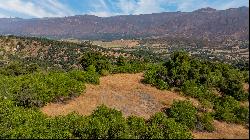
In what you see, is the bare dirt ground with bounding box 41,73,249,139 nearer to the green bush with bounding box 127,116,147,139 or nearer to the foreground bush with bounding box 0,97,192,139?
the foreground bush with bounding box 0,97,192,139

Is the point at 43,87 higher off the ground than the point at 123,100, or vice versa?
the point at 43,87

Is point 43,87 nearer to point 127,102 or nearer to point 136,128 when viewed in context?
point 127,102

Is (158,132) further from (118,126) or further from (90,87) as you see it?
(90,87)

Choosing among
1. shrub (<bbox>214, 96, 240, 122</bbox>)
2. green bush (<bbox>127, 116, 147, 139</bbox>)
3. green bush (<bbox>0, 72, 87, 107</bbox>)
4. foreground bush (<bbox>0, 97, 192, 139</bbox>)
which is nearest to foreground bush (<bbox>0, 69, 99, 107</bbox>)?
green bush (<bbox>0, 72, 87, 107</bbox>)

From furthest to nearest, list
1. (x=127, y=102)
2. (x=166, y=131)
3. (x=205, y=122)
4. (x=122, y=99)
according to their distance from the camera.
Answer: (x=122, y=99) → (x=127, y=102) → (x=205, y=122) → (x=166, y=131)

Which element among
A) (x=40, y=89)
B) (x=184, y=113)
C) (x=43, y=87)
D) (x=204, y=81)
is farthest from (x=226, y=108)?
(x=40, y=89)

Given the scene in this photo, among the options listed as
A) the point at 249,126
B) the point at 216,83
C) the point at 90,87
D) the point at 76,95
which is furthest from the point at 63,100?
the point at 249,126
